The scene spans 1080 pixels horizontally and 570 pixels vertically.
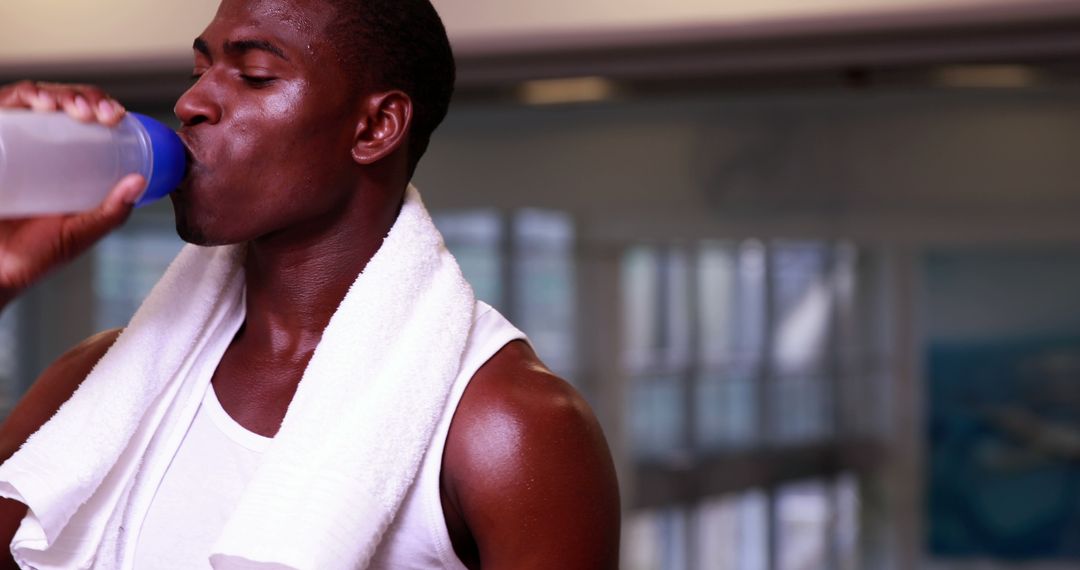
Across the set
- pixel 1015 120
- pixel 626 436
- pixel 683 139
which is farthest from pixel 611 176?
pixel 1015 120

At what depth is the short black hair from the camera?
2.59ft

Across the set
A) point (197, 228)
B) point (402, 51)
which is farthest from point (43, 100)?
point (402, 51)

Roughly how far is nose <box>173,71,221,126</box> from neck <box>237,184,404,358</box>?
0.09 metres

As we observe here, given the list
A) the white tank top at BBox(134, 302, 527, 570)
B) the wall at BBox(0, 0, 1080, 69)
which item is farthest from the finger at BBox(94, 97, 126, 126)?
the wall at BBox(0, 0, 1080, 69)

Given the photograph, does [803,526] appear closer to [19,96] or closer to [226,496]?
[226,496]

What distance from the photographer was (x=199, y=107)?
0.76 meters

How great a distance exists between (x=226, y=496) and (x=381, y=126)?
260 millimetres

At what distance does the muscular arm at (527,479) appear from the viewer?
2.35ft

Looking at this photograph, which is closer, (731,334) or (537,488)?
(537,488)

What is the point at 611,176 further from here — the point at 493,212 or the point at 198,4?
the point at 198,4

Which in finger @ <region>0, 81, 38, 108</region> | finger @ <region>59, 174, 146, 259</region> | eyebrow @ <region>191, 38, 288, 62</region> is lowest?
finger @ <region>59, 174, 146, 259</region>

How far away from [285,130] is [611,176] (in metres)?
1.26

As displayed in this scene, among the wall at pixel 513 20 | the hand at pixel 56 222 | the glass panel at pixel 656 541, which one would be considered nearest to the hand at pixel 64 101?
the hand at pixel 56 222

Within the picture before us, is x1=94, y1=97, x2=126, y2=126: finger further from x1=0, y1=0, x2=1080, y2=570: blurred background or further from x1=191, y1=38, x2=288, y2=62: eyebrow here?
x1=0, y1=0, x2=1080, y2=570: blurred background
